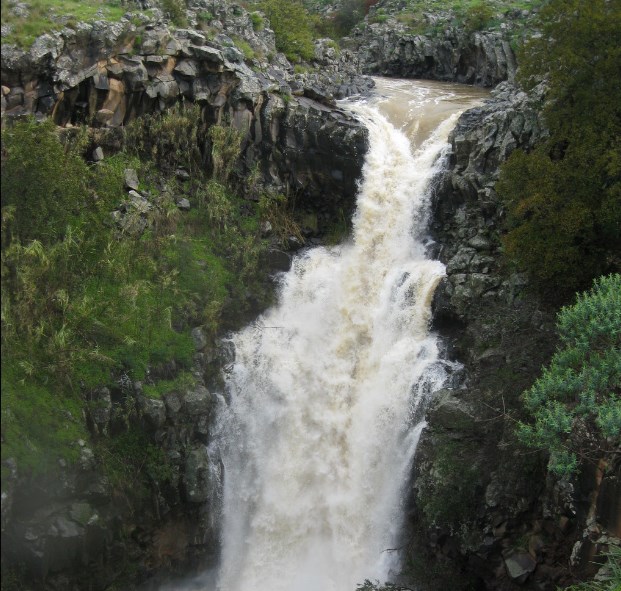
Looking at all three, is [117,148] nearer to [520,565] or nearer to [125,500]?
[125,500]

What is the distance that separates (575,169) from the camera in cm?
2103

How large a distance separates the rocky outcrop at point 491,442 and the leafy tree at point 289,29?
589 inches

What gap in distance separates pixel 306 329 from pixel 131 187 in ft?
30.0

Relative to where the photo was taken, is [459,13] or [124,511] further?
[459,13]

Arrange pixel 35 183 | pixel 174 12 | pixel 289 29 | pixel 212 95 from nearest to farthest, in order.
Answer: pixel 35 183 < pixel 212 95 < pixel 174 12 < pixel 289 29

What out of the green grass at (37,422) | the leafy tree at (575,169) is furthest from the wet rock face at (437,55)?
the green grass at (37,422)

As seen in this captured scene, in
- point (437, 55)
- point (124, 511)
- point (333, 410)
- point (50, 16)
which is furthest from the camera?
point (437, 55)

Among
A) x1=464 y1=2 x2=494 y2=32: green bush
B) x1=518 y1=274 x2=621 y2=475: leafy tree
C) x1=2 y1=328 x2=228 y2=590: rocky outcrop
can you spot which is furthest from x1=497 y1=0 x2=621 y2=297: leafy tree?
x1=464 y1=2 x2=494 y2=32: green bush

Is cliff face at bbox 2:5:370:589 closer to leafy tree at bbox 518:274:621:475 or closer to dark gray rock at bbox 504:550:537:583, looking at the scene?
dark gray rock at bbox 504:550:537:583

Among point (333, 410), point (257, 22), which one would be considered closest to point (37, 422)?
point (333, 410)

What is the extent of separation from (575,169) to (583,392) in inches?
334

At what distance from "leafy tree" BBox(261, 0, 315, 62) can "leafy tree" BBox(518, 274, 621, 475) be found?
24.9 metres

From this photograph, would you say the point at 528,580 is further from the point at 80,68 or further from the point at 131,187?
the point at 80,68

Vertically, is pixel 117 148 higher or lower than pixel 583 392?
higher
